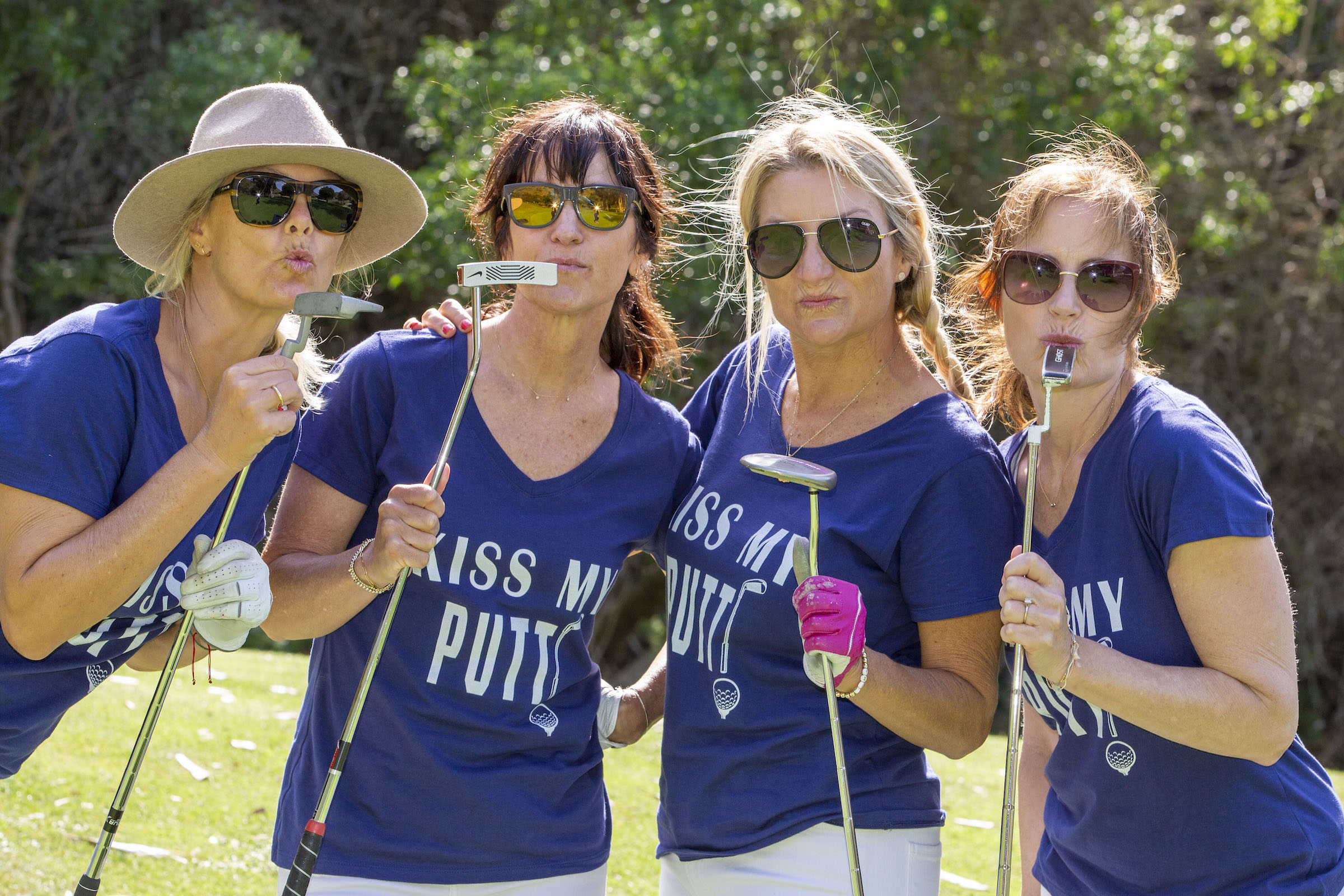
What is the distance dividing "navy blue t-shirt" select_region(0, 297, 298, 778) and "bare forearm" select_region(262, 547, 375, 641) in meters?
0.14

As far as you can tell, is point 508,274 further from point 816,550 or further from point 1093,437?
point 1093,437

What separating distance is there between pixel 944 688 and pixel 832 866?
0.45 metres

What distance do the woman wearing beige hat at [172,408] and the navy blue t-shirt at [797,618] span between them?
3.21ft

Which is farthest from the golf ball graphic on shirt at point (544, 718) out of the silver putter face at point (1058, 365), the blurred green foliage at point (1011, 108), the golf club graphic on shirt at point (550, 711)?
the blurred green foliage at point (1011, 108)

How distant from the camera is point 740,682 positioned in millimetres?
2855

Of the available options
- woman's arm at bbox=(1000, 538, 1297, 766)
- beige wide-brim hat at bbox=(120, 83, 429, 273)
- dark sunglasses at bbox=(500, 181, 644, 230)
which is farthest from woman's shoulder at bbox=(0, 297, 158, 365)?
woman's arm at bbox=(1000, 538, 1297, 766)

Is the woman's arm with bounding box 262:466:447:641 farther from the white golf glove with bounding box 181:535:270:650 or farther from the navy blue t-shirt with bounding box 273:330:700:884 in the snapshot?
the white golf glove with bounding box 181:535:270:650

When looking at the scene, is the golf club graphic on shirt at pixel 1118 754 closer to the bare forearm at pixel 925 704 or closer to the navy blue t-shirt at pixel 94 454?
the bare forearm at pixel 925 704

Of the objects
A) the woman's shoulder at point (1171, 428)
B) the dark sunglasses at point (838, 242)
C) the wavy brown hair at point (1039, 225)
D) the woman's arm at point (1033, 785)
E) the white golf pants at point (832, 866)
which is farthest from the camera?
the woman's arm at point (1033, 785)

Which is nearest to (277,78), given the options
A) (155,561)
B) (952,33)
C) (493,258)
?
(952,33)

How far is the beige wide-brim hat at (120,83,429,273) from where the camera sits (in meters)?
2.73

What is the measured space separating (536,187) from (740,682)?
124cm

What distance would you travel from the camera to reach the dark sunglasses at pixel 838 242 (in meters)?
3.01

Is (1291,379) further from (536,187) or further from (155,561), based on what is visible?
(155,561)
